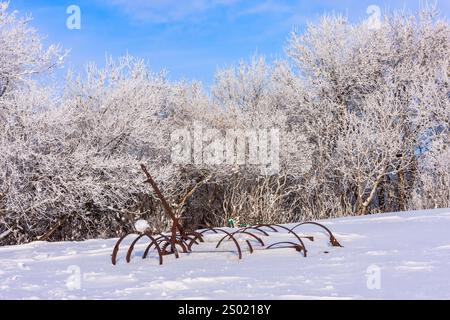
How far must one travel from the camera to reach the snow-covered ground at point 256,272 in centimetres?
441

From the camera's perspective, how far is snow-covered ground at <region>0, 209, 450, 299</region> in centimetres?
441

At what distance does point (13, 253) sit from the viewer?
7.40 meters

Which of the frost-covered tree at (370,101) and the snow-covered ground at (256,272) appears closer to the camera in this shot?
the snow-covered ground at (256,272)

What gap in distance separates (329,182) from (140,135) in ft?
18.5

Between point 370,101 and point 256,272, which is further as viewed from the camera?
point 370,101

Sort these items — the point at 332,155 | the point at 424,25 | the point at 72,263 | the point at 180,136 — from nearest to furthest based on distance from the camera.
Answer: the point at 72,263, the point at 180,136, the point at 332,155, the point at 424,25

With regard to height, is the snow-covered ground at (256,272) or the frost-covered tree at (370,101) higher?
the frost-covered tree at (370,101)

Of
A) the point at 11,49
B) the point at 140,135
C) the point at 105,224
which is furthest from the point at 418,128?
the point at 11,49

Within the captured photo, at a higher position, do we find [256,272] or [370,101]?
[370,101]

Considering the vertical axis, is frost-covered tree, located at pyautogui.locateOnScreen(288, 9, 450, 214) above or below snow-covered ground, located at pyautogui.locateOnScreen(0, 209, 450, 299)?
above

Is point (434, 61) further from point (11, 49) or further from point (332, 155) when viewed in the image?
point (11, 49)

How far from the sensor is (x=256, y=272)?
5266 millimetres
